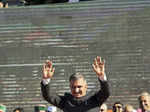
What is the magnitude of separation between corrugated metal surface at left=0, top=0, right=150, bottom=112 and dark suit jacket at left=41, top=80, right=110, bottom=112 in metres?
3.75

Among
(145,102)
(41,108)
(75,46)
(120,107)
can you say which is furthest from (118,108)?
(75,46)

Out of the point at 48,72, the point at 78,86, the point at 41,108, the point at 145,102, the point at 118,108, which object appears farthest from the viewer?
the point at 41,108

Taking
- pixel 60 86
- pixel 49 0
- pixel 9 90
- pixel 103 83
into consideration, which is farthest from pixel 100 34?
pixel 49 0

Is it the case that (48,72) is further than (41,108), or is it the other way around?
(41,108)

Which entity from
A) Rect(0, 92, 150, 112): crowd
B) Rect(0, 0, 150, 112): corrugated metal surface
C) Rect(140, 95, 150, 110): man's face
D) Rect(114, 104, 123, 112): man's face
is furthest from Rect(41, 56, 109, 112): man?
Rect(0, 0, 150, 112): corrugated metal surface

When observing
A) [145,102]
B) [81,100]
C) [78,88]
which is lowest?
[145,102]

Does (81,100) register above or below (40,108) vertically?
above

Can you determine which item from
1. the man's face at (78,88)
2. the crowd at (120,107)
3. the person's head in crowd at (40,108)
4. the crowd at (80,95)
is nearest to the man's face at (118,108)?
the crowd at (120,107)

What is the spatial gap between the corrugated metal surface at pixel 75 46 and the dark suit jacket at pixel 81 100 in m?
3.75

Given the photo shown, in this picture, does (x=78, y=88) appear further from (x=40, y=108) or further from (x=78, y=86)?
(x=40, y=108)

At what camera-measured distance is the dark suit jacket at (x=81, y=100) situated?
3.46 meters

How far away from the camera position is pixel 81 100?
3471mm

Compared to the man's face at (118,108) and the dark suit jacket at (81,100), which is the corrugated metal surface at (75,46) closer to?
the man's face at (118,108)

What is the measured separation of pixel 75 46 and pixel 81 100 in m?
4.03
